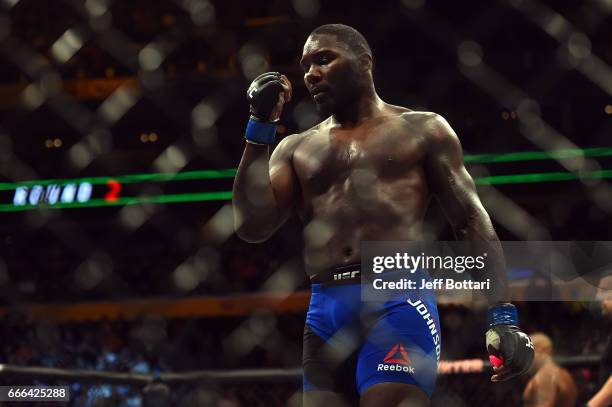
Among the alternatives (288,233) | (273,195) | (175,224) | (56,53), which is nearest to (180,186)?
(175,224)

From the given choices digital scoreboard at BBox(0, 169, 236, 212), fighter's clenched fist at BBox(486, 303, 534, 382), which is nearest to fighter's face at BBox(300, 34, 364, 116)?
fighter's clenched fist at BBox(486, 303, 534, 382)

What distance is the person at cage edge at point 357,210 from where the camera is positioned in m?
1.69

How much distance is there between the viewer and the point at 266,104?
1772mm

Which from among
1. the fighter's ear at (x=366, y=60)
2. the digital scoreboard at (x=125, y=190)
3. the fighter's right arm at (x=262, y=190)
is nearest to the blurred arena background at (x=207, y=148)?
the digital scoreboard at (x=125, y=190)

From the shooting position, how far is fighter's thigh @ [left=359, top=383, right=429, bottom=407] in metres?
1.63

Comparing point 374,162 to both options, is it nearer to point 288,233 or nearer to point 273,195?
Result: point 273,195

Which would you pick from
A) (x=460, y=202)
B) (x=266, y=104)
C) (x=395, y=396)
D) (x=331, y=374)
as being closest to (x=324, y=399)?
(x=331, y=374)

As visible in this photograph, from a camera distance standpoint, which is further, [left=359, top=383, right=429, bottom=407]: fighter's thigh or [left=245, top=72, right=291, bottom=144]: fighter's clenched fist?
[left=245, top=72, right=291, bottom=144]: fighter's clenched fist

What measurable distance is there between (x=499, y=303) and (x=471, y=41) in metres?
5.83

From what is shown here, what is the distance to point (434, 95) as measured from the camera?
A: 7.04 meters

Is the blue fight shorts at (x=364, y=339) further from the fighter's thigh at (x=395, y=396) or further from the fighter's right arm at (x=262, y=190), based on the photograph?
the fighter's right arm at (x=262, y=190)

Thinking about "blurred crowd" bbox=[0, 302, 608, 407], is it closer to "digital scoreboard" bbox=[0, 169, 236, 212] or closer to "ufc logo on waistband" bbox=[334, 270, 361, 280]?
"digital scoreboard" bbox=[0, 169, 236, 212]

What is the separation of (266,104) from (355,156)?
0.23m

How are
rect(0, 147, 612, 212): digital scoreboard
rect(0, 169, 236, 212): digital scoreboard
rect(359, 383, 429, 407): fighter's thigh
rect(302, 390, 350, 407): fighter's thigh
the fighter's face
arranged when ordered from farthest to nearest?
rect(0, 169, 236, 212): digital scoreboard < rect(0, 147, 612, 212): digital scoreboard < the fighter's face < rect(302, 390, 350, 407): fighter's thigh < rect(359, 383, 429, 407): fighter's thigh
